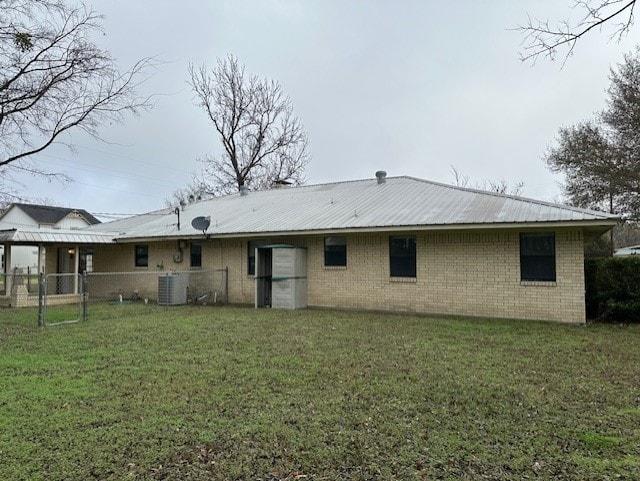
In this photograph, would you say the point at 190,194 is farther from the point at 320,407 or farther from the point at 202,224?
the point at 320,407

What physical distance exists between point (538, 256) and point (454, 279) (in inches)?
80.1

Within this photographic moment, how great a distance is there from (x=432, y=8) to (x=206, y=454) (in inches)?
303

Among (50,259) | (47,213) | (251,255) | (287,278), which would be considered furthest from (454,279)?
(47,213)

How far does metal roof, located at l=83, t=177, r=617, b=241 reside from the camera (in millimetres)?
10344

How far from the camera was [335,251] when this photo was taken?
1307cm

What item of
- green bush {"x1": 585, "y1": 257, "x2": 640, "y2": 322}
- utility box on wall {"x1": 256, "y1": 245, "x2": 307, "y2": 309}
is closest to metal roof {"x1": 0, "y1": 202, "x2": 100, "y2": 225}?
utility box on wall {"x1": 256, "y1": 245, "x2": 307, "y2": 309}

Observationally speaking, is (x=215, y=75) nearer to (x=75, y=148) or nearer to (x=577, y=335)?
(x=75, y=148)

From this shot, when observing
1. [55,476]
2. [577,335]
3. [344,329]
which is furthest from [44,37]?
[577,335]

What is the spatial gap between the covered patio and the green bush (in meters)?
14.5

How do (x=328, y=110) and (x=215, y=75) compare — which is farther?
(x=215, y=75)

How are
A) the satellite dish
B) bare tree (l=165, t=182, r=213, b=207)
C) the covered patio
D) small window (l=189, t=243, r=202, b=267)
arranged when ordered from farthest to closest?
bare tree (l=165, t=182, r=213, b=207) → small window (l=189, t=243, r=202, b=267) → the satellite dish → the covered patio

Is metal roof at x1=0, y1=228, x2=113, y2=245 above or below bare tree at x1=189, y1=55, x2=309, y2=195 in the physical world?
below

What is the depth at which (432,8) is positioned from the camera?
769 centimetres

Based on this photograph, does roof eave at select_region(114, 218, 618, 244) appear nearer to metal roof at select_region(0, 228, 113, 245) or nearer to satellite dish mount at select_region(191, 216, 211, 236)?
satellite dish mount at select_region(191, 216, 211, 236)
